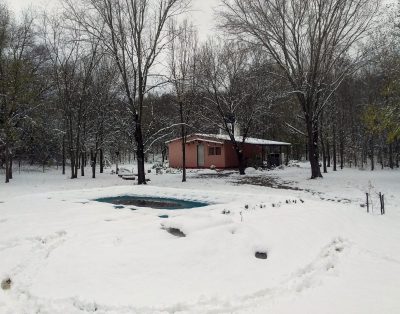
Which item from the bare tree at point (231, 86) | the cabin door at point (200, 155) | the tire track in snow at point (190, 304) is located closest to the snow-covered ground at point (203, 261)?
the tire track in snow at point (190, 304)

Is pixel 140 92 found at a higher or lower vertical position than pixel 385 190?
higher

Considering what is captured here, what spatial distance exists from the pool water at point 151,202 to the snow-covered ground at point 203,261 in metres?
2.61

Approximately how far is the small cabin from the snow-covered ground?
79.5ft

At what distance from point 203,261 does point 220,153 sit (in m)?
28.5

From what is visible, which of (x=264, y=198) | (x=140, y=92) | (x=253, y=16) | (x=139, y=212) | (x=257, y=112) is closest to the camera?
(x=139, y=212)

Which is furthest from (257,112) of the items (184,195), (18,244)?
(18,244)

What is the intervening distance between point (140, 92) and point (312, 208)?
46.3ft

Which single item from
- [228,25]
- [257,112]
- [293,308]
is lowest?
[293,308]

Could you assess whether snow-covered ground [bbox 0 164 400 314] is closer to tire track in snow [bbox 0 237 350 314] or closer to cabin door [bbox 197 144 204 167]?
tire track in snow [bbox 0 237 350 314]

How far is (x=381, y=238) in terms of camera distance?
820cm

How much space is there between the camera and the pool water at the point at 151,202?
42.2 feet

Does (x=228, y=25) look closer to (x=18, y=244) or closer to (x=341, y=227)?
(x=341, y=227)

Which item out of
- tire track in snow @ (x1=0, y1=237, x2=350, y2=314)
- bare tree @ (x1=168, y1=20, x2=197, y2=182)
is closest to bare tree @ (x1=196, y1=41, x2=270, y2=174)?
bare tree @ (x1=168, y1=20, x2=197, y2=182)

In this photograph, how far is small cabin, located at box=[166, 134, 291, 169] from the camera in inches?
1358
